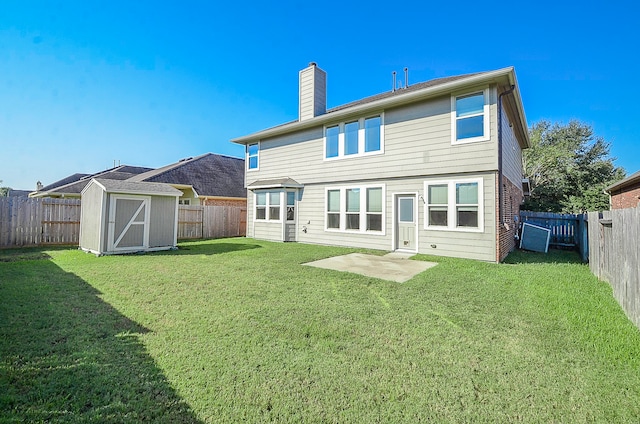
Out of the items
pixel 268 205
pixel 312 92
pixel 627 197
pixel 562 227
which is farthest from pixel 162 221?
pixel 627 197

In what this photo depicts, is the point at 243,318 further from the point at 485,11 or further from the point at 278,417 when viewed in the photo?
the point at 485,11

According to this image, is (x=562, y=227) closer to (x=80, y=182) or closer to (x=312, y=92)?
(x=312, y=92)

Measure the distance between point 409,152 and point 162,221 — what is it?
9.11 meters

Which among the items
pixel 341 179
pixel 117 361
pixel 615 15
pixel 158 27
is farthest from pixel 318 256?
pixel 615 15

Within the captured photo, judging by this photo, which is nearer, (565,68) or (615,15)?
(615,15)

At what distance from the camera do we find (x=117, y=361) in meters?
2.66

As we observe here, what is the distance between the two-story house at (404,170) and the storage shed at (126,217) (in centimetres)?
436

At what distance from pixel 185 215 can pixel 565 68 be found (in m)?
23.3

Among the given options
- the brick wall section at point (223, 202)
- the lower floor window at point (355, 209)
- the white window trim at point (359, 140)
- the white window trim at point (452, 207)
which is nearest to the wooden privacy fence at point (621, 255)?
the white window trim at point (452, 207)

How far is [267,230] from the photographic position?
13.4 meters

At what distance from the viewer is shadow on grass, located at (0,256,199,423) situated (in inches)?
77.7

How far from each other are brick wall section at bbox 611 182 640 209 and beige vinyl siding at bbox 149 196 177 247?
1877 centimetres

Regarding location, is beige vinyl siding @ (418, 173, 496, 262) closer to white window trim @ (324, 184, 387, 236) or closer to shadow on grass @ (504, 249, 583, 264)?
shadow on grass @ (504, 249, 583, 264)

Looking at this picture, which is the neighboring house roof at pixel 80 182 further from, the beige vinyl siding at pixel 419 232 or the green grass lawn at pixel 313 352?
the beige vinyl siding at pixel 419 232
